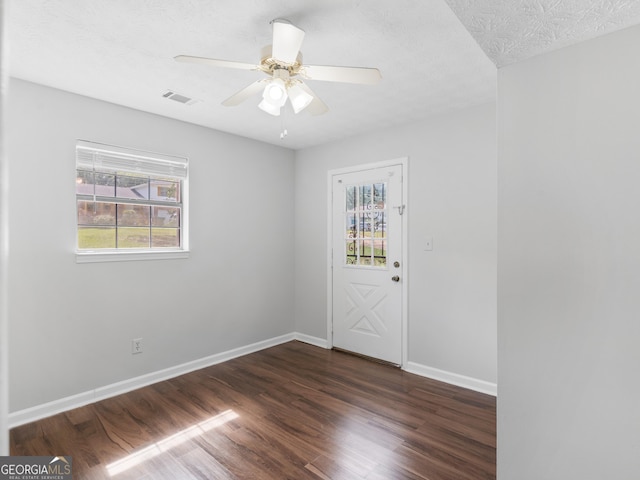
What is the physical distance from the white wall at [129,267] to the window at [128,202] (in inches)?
3.7

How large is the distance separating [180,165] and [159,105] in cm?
59

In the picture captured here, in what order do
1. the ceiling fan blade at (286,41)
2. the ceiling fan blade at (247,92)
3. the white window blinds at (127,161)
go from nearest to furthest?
the ceiling fan blade at (286,41)
the ceiling fan blade at (247,92)
the white window blinds at (127,161)

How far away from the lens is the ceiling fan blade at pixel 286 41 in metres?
1.60

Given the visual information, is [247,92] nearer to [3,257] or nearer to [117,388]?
[3,257]

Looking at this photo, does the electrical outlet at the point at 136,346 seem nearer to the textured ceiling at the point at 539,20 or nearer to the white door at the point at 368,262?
the white door at the point at 368,262

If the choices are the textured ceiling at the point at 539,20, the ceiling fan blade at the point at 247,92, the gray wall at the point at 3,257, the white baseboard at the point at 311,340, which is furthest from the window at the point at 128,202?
the gray wall at the point at 3,257

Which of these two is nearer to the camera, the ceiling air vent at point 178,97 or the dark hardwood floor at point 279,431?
the dark hardwood floor at point 279,431

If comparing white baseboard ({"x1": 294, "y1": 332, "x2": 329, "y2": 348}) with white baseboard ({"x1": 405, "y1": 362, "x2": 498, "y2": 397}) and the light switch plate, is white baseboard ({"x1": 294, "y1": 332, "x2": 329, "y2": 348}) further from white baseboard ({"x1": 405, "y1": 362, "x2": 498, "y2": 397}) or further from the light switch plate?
the light switch plate

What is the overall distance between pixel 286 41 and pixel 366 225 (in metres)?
2.43

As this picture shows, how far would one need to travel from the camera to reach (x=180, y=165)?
341cm

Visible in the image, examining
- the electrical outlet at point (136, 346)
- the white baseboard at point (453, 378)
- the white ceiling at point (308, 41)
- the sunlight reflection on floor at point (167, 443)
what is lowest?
the sunlight reflection on floor at point (167, 443)

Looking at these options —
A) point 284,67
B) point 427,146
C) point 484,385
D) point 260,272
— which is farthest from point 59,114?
point 484,385

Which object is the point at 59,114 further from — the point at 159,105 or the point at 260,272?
the point at 260,272

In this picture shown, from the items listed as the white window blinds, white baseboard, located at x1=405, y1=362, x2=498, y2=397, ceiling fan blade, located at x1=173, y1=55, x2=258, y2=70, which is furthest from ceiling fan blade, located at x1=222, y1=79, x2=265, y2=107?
white baseboard, located at x1=405, y1=362, x2=498, y2=397
